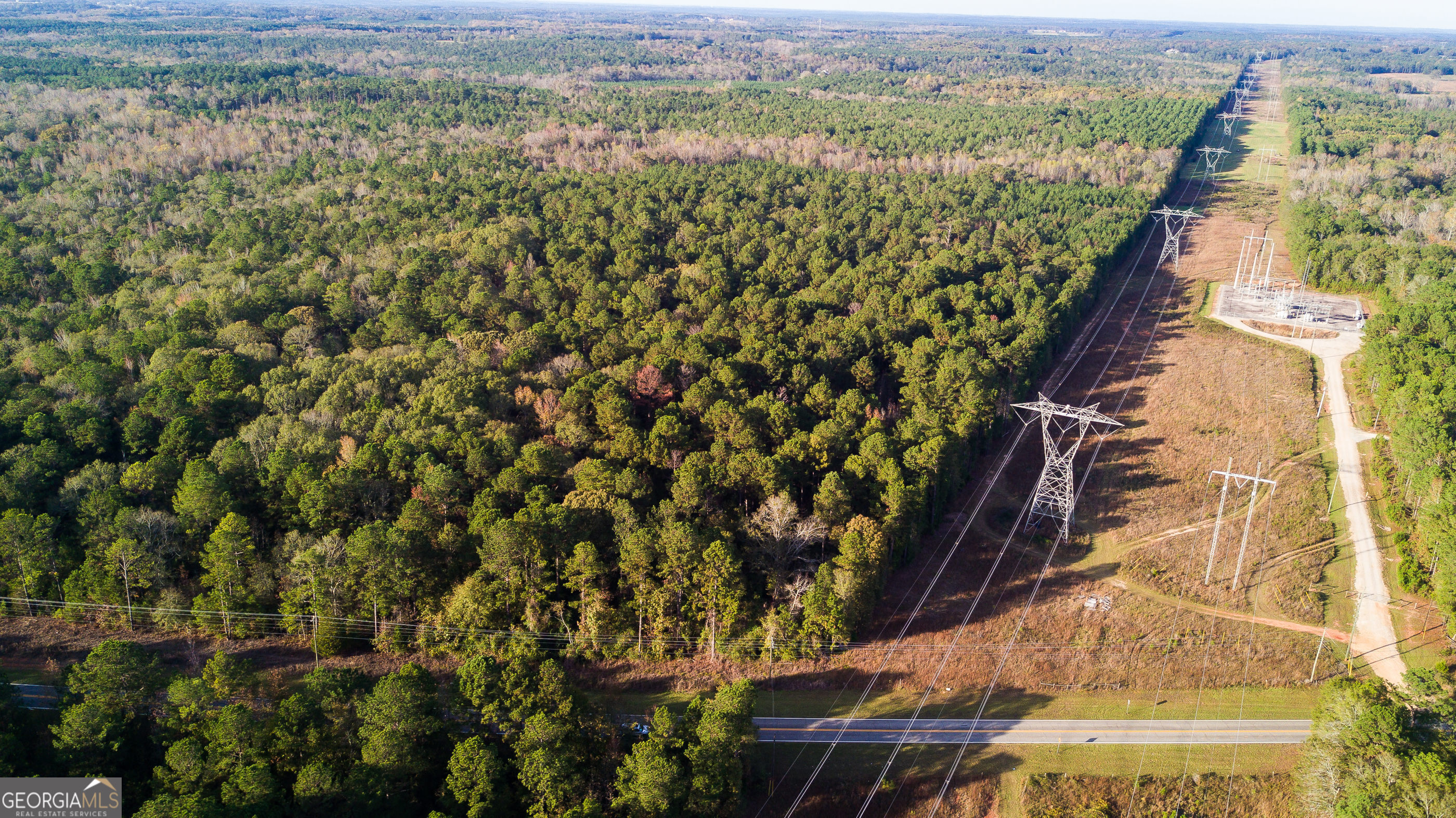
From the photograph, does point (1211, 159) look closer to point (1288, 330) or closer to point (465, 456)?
point (1288, 330)

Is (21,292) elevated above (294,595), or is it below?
above

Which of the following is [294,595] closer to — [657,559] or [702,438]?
[657,559]

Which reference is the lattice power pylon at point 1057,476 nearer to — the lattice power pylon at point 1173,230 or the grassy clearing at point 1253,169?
the lattice power pylon at point 1173,230

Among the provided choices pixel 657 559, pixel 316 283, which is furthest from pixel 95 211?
pixel 657 559

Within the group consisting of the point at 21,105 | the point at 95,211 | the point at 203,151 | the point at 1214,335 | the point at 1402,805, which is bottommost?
the point at 1402,805

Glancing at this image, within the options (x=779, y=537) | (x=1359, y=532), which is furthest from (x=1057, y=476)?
(x=779, y=537)
